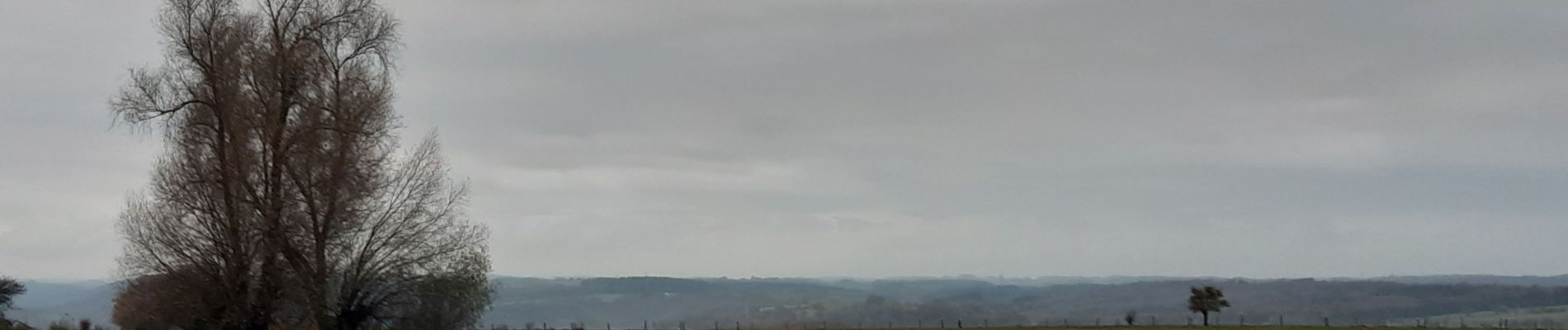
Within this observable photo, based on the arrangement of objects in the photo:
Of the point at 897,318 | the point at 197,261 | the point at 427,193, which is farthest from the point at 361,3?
the point at 897,318

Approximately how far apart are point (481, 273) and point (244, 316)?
6574 millimetres

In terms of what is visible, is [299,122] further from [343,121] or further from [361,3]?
[361,3]

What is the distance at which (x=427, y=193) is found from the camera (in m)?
37.1

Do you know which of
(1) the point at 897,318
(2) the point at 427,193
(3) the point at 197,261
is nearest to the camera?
(3) the point at 197,261

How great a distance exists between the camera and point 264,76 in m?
35.7

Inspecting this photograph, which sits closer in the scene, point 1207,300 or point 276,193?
point 276,193

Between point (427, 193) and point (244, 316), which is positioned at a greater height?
point (427, 193)

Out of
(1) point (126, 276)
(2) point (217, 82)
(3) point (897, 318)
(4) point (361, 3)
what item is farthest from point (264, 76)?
(3) point (897, 318)

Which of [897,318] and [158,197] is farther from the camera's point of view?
[897,318]

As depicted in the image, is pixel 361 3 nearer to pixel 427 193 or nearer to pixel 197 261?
pixel 427 193

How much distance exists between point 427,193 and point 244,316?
237 inches

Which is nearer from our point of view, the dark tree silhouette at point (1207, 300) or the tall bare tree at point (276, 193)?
the tall bare tree at point (276, 193)

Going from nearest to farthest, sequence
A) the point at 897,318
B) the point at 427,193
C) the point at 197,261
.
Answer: the point at 197,261 → the point at 427,193 → the point at 897,318

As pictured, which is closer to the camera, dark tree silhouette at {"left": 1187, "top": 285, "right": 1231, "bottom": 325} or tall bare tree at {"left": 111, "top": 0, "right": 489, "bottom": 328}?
tall bare tree at {"left": 111, "top": 0, "right": 489, "bottom": 328}
